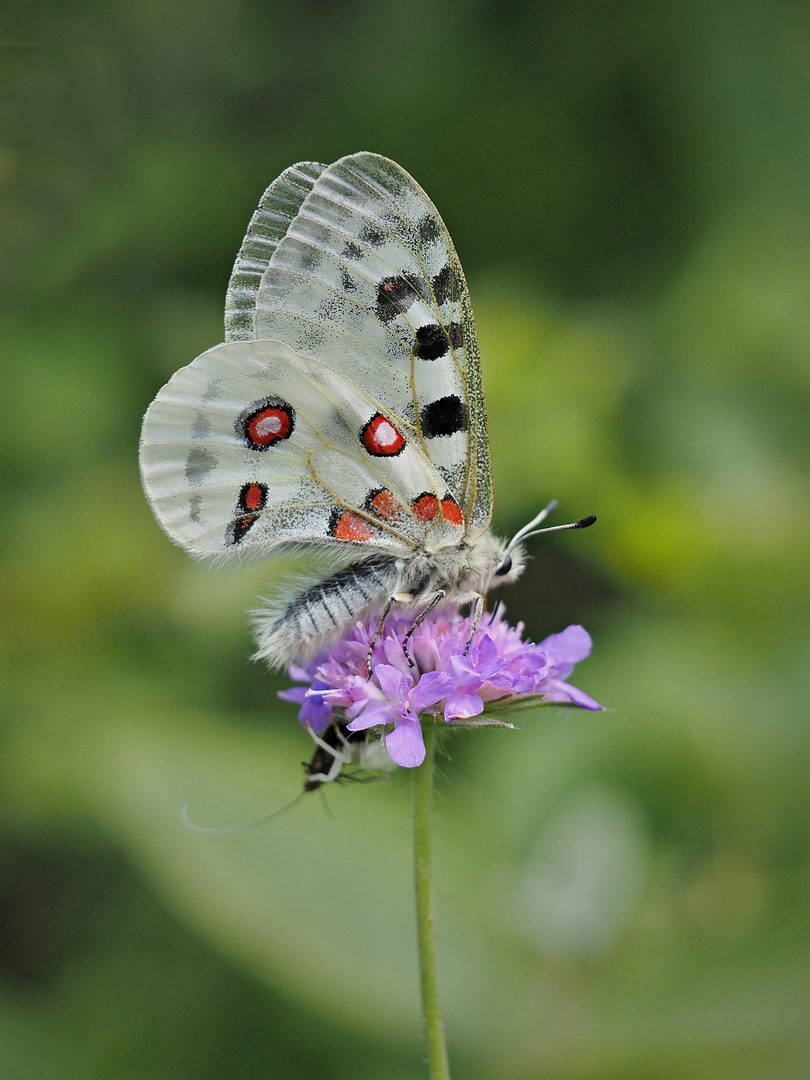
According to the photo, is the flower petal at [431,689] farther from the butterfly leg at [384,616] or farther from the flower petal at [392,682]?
the butterfly leg at [384,616]

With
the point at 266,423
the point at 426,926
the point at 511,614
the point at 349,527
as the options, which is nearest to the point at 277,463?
the point at 266,423

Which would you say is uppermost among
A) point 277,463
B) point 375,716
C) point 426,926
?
point 277,463

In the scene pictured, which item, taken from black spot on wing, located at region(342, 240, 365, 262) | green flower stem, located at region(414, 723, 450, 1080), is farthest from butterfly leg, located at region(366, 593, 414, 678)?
black spot on wing, located at region(342, 240, 365, 262)

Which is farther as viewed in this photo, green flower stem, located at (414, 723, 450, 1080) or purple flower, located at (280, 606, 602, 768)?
purple flower, located at (280, 606, 602, 768)

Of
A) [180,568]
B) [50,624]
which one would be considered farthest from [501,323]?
[50,624]

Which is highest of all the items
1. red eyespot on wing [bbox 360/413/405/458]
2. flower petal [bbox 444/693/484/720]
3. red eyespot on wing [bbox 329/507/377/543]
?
Result: red eyespot on wing [bbox 360/413/405/458]

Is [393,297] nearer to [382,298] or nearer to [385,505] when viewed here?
[382,298]

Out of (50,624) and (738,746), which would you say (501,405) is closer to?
(738,746)

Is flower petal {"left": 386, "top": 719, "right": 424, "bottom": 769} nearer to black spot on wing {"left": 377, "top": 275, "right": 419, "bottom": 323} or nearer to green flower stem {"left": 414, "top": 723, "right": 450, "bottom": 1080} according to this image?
green flower stem {"left": 414, "top": 723, "right": 450, "bottom": 1080}
